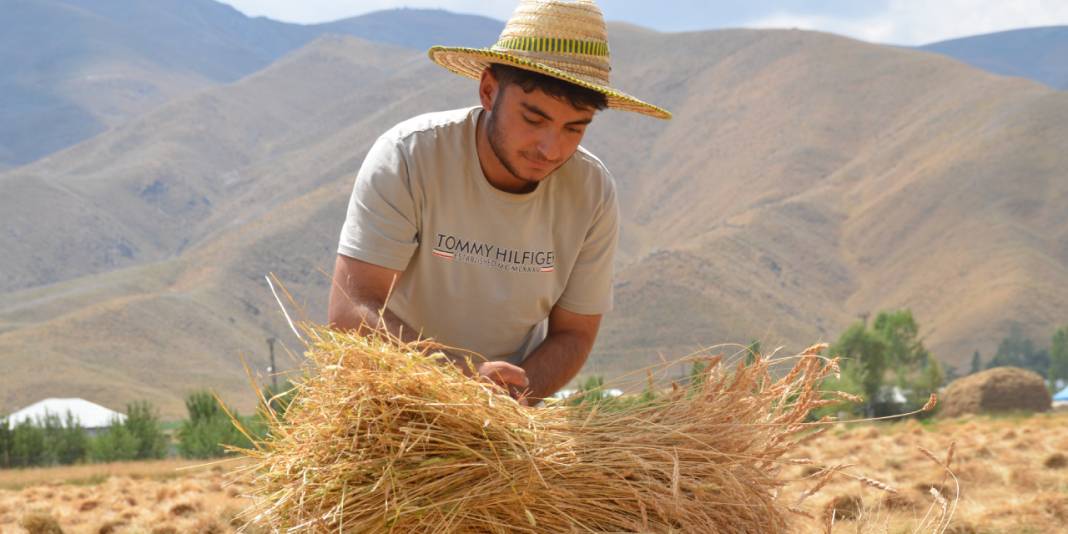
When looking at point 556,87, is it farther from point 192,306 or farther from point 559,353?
point 192,306

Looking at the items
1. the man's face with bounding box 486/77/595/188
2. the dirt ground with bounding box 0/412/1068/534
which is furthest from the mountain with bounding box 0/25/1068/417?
the man's face with bounding box 486/77/595/188

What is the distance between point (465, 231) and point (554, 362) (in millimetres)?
493

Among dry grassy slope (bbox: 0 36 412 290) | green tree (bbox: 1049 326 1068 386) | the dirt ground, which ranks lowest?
green tree (bbox: 1049 326 1068 386)

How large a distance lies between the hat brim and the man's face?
3.2 inches

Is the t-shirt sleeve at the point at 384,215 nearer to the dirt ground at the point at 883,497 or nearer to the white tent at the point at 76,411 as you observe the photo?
the dirt ground at the point at 883,497

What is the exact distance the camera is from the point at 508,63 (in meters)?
3.08

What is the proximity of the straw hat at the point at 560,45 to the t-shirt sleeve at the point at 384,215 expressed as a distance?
1.35 feet

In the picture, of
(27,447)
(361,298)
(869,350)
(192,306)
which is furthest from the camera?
(192,306)

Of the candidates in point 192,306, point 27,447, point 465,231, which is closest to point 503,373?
point 465,231

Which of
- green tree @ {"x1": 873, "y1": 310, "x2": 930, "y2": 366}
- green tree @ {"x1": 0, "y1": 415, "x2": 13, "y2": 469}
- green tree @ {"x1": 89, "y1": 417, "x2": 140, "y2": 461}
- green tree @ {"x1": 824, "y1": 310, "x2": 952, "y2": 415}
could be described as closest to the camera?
green tree @ {"x1": 0, "y1": 415, "x2": 13, "y2": 469}

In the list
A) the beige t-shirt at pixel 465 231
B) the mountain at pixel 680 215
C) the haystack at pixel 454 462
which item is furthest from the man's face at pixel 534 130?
the mountain at pixel 680 215

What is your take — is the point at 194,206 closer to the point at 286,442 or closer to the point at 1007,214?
the point at 1007,214

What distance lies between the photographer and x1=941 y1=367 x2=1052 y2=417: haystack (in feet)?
98.6

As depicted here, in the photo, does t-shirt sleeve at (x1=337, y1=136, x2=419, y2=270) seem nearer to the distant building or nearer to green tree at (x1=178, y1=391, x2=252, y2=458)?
green tree at (x1=178, y1=391, x2=252, y2=458)
